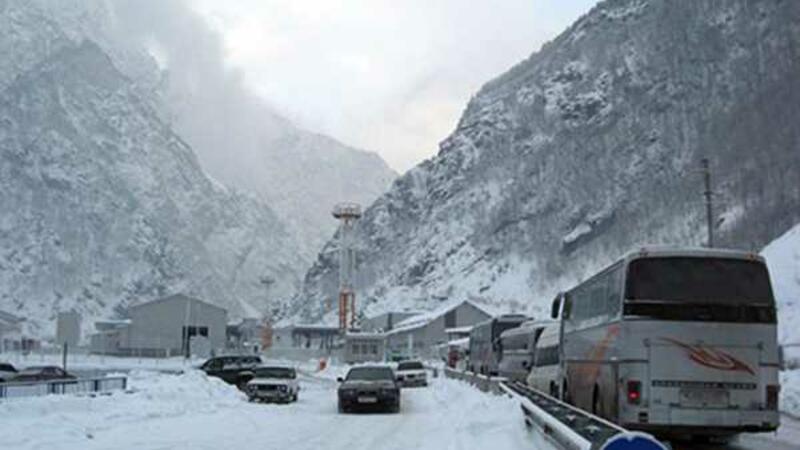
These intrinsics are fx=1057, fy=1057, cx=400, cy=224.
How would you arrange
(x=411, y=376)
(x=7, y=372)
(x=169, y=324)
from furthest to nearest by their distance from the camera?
1. (x=169, y=324)
2. (x=411, y=376)
3. (x=7, y=372)

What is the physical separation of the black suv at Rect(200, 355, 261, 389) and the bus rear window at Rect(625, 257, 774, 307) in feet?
103

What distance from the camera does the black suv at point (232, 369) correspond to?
4691cm

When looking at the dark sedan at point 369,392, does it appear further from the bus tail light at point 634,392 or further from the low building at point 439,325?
the low building at point 439,325

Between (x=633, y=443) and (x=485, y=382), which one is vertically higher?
(x=633, y=443)

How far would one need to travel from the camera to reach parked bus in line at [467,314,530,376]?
55.8 meters

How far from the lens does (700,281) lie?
17.4 metres

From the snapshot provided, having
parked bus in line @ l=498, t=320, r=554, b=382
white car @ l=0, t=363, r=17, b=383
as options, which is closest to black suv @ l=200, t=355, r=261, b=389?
white car @ l=0, t=363, r=17, b=383

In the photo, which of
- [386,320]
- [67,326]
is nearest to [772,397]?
[67,326]

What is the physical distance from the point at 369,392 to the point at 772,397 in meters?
15.5

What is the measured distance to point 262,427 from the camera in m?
23.4

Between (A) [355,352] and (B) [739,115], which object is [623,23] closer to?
(B) [739,115]

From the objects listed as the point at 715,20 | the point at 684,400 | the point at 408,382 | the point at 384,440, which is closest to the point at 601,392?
the point at 684,400

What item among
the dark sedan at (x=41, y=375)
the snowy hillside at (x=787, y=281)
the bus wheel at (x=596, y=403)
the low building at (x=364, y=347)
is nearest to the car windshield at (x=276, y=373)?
the dark sedan at (x=41, y=375)

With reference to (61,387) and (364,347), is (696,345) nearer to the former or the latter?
(61,387)
